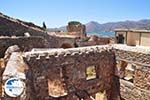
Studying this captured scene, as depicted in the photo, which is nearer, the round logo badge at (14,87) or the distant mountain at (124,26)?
the round logo badge at (14,87)

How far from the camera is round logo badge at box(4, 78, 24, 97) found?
9591mm

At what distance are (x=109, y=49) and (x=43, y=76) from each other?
546cm

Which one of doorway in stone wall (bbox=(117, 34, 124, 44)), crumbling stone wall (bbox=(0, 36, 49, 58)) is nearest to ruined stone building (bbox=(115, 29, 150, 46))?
doorway in stone wall (bbox=(117, 34, 124, 44))

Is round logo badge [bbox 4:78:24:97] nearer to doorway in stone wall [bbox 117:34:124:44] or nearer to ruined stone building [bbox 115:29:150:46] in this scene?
ruined stone building [bbox 115:29:150:46]

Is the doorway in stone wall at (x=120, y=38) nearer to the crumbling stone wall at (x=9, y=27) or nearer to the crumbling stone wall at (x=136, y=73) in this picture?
the crumbling stone wall at (x=136, y=73)

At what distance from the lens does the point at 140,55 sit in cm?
1525

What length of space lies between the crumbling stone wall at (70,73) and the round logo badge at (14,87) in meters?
2.25

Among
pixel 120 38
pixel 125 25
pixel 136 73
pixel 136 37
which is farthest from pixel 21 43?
pixel 125 25

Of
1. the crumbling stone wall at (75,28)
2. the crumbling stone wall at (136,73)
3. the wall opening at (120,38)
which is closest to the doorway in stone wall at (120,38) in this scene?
the wall opening at (120,38)

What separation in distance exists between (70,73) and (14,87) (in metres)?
5.40

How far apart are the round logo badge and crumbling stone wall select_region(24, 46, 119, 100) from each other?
225 centimetres

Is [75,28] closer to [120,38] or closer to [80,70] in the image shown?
[120,38]

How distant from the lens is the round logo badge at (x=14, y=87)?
9.59m

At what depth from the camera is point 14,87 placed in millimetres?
9703
